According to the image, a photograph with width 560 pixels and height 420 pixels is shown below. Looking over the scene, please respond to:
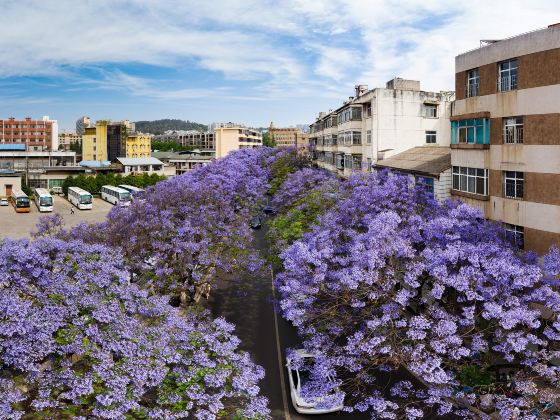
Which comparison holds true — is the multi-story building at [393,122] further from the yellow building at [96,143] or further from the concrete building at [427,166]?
the yellow building at [96,143]

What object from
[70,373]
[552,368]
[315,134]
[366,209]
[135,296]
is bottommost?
[552,368]

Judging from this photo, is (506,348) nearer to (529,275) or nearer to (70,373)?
(529,275)

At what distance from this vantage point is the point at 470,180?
19922mm

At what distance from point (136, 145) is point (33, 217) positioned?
179ft

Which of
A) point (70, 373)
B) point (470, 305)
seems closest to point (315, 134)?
point (470, 305)

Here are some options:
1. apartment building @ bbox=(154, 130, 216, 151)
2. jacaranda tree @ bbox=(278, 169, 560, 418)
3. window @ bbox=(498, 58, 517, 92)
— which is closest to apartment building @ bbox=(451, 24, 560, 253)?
window @ bbox=(498, 58, 517, 92)

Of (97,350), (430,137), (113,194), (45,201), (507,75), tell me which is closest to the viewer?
(97,350)

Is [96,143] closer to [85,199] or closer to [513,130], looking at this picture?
[85,199]

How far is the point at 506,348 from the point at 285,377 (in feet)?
26.3

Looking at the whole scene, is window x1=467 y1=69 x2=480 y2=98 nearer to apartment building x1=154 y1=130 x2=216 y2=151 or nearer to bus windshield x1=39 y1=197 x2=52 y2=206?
bus windshield x1=39 y1=197 x2=52 y2=206

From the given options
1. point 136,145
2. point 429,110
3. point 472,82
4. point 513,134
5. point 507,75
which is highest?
point 136,145

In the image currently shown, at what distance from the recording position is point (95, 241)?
18.3 metres

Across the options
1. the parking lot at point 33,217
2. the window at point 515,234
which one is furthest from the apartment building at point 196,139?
the window at point 515,234

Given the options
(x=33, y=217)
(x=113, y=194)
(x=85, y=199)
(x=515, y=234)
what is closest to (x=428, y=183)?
(x=515, y=234)
